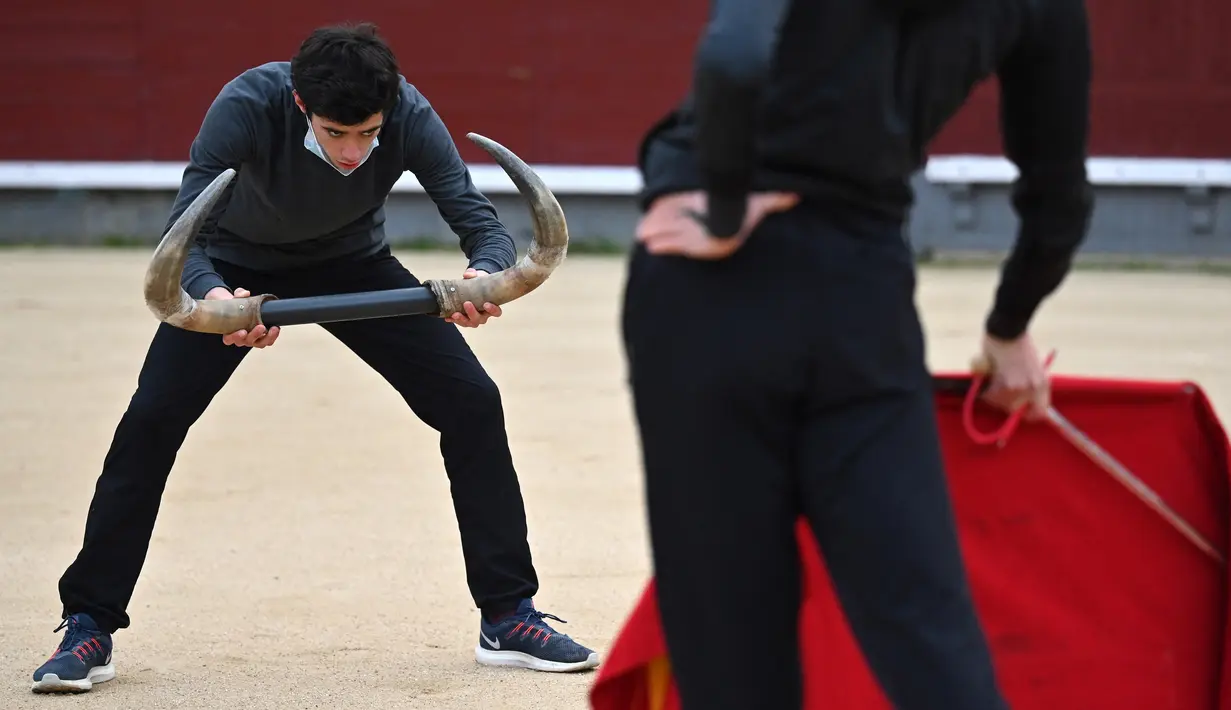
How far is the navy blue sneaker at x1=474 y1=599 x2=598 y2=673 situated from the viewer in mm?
2814

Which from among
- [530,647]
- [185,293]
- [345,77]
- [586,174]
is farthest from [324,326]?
[586,174]

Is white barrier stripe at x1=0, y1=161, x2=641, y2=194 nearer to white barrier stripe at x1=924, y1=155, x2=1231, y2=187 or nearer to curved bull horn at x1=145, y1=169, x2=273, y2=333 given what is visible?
white barrier stripe at x1=924, y1=155, x2=1231, y2=187

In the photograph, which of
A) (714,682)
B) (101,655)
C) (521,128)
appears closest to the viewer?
(714,682)

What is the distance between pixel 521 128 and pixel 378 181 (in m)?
8.39

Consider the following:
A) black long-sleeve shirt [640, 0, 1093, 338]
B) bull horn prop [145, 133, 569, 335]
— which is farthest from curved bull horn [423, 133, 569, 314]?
black long-sleeve shirt [640, 0, 1093, 338]

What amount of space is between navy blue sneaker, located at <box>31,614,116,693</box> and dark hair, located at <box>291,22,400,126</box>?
0.91 meters

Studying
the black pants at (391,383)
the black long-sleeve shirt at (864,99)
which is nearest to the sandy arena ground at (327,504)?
the black pants at (391,383)

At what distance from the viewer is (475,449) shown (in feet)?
9.39

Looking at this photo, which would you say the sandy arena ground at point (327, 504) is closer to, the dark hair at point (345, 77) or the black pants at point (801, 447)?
the dark hair at point (345, 77)

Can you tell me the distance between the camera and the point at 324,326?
272 cm

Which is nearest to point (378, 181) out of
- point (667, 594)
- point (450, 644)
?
point (450, 644)

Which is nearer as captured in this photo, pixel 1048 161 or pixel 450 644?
pixel 1048 161

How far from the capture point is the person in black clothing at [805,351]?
4.66ft

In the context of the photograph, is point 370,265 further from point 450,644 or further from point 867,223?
point 867,223
